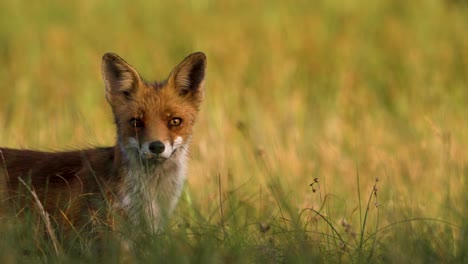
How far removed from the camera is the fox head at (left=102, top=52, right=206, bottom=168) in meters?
5.49

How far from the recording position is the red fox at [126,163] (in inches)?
215

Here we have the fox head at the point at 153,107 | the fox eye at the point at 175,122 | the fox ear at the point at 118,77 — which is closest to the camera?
the fox head at the point at 153,107

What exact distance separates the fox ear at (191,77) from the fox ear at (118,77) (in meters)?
0.24

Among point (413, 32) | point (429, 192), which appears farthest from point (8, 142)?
point (413, 32)

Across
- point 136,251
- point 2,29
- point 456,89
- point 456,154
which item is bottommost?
point 136,251

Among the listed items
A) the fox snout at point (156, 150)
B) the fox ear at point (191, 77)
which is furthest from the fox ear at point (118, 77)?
the fox snout at point (156, 150)

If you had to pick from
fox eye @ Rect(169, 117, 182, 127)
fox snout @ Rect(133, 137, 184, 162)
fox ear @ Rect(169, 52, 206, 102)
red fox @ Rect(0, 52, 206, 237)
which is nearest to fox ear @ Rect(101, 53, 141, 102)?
red fox @ Rect(0, 52, 206, 237)

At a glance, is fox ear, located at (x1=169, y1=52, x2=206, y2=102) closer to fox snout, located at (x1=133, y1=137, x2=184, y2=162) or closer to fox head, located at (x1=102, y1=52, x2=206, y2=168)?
fox head, located at (x1=102, y1=52, x2=206, y2=168)

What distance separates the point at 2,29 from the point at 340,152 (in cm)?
527

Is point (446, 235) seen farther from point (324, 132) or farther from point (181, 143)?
point (324, 132)

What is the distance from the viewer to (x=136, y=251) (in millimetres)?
4664

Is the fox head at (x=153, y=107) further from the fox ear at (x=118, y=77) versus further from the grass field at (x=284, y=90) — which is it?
the grass field at (x=284, y=90)

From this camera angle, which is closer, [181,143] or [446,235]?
[446,235]

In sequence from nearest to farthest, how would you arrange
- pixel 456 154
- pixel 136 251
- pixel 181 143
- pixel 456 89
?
pixel 136 251
pixel 181 143
pixel 456 154
pixel 456 89
